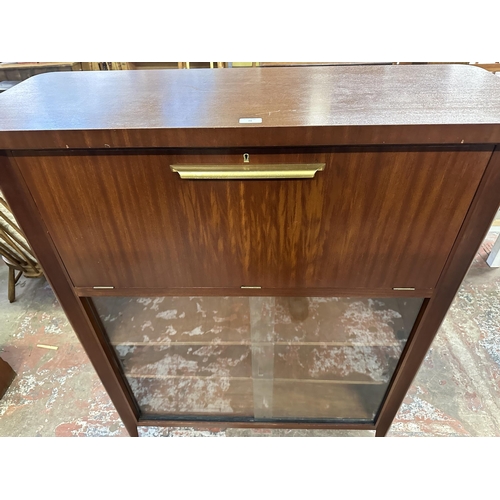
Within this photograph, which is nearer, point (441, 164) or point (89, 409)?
point (441, 164)

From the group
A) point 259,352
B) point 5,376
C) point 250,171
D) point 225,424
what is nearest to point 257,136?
point 250,171

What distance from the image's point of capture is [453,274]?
61 centimetres

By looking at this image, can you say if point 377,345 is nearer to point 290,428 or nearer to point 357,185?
point 290,428

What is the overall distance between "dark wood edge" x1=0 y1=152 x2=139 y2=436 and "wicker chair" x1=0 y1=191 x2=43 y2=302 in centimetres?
64

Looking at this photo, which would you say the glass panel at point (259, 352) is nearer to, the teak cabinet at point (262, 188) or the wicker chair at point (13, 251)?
the teak cabinet at point (262, 188)

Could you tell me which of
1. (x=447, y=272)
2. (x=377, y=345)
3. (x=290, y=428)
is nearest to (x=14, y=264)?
(x=290, y=428)

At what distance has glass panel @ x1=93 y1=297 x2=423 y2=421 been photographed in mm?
807

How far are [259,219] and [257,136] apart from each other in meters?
0.14

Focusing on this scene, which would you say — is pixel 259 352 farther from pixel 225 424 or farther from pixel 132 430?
pixel 132 430

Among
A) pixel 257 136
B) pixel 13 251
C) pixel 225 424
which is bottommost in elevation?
pixel 225 424

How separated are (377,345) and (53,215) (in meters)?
0.74

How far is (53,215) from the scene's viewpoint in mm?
569

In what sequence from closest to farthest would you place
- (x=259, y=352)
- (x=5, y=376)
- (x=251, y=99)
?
1. (x=251, y=99)
2. (x=259, y=352)
3. (x=5, y=376)

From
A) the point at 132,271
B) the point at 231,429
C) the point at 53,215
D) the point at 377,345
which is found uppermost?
the point at 53,215
